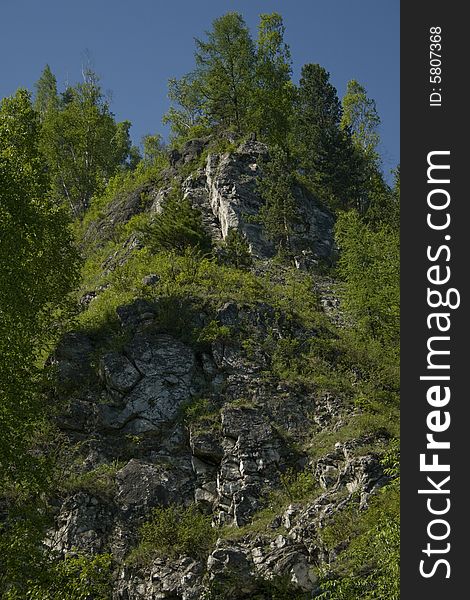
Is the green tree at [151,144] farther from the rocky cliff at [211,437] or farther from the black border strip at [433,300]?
the black border strip at [433,300]

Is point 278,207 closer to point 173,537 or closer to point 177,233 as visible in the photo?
point 177,233

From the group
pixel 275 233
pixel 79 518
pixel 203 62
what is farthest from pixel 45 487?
pixel 203 62

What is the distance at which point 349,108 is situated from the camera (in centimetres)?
5541

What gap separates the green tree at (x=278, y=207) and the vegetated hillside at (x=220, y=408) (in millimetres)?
101

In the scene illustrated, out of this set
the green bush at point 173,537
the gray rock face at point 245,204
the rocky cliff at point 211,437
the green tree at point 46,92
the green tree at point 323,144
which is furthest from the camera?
the green tree at point 46,92

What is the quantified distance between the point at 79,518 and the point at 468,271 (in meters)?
13.2

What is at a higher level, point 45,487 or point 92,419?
point 92,419

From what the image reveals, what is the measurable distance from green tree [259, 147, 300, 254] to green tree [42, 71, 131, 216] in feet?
57.6

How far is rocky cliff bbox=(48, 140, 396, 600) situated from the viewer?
54.8 ft

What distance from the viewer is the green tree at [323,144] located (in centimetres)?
4119

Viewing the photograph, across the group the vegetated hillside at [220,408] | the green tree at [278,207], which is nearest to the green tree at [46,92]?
the vegetated hillside at [220,408]

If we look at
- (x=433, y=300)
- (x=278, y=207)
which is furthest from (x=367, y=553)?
(x=278, y=207)

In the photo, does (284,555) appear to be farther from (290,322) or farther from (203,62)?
(203,62)

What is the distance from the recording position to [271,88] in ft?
157
